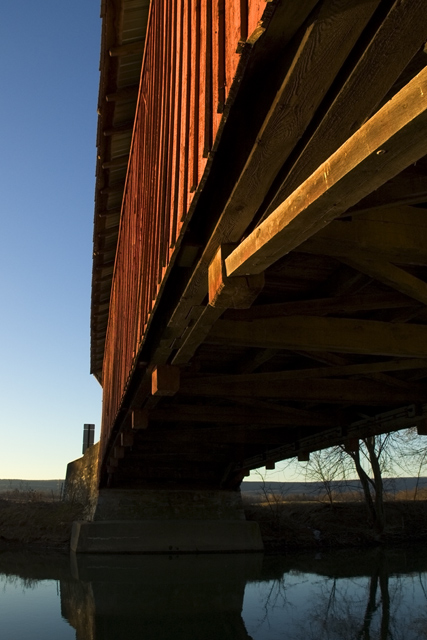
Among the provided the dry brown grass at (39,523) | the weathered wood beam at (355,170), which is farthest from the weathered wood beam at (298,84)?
the dry brown grass at (39,523)

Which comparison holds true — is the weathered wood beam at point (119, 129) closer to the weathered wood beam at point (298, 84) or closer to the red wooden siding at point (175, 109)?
the red wooden siding at point (175, 109)

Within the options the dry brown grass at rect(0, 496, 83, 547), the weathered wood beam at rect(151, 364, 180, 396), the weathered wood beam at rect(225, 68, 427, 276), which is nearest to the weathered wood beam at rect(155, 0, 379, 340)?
the weathered wood beam at rect(225, 68, 427, 276)

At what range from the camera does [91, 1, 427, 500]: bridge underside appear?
1799mm

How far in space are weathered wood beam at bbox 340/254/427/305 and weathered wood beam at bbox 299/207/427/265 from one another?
0.50 feet

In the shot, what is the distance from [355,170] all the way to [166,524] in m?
14.7

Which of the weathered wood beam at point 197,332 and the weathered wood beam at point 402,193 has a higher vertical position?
→ the weathered wood beam at point 402,193

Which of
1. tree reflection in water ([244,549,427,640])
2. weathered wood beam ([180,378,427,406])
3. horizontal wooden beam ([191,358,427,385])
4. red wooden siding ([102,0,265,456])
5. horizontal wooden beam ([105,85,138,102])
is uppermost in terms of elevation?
horizontal wooden beam ([105,85,138,102])

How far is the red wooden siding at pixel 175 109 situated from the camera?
2.63 meters

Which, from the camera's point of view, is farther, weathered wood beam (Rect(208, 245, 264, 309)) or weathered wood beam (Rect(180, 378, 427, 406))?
weathered wood beam (Rect(180, 378, 427, 406))

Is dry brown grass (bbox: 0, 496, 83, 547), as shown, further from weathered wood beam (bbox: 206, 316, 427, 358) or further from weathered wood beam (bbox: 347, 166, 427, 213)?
weathered wood beam (bbox: 347, 166, 427, 213)

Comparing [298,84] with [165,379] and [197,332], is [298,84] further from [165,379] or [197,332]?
[165,379]

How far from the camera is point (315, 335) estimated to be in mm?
4910

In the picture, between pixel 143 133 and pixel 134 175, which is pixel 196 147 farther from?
pixel 134 175

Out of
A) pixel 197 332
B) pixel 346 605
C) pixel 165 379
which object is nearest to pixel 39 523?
pixel 346 605
